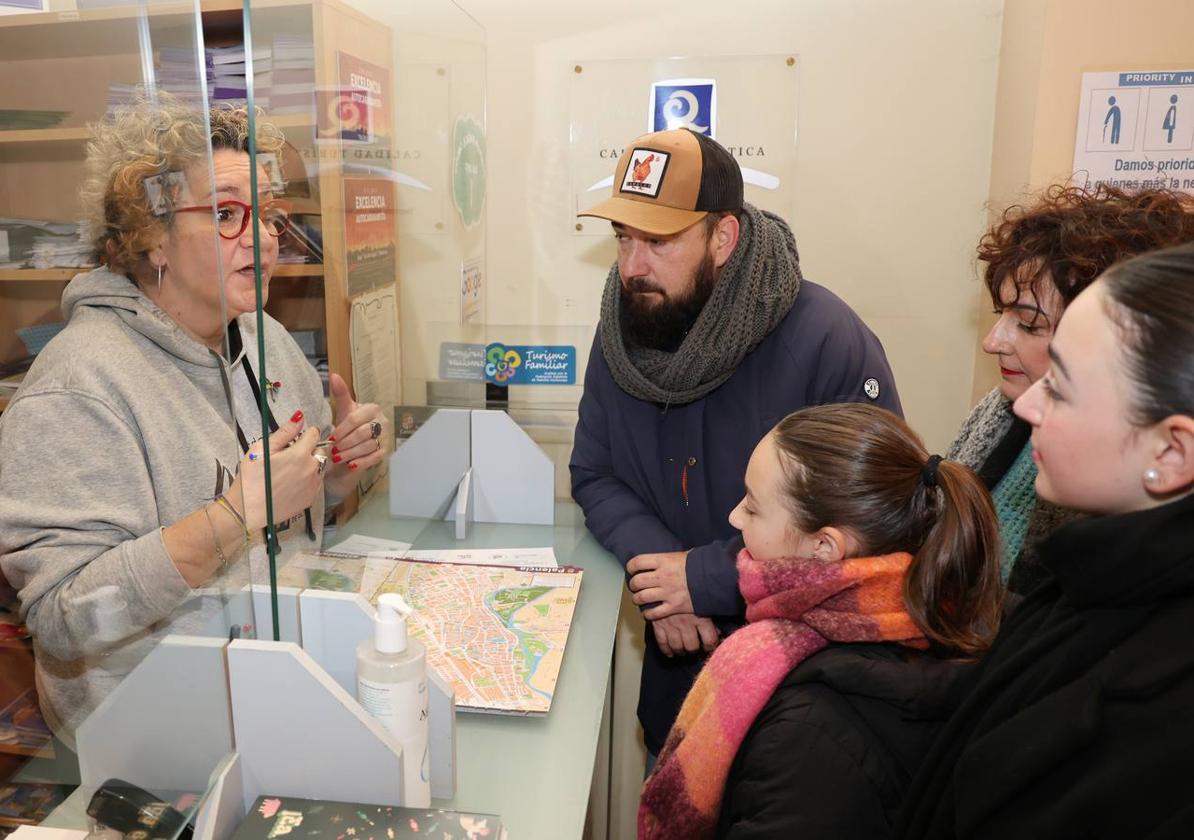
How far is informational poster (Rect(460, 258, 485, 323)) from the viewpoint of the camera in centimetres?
203

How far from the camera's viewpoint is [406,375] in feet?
5.01

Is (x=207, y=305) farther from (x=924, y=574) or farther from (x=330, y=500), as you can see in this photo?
(x=924, y=574)

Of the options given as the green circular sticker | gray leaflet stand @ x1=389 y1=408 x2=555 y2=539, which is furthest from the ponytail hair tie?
the green circular sticker

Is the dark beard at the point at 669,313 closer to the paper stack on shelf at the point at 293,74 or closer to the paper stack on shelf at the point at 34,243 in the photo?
the paper stack on shelf at the point at 293,74

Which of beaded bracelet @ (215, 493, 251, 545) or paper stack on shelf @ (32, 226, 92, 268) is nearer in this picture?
beaded bracelet @ (215, 493, 251, 545)

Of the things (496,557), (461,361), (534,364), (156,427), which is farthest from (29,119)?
(496,557)

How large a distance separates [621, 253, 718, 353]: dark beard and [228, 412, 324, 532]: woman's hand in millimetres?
929

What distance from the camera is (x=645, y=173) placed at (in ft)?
5.82

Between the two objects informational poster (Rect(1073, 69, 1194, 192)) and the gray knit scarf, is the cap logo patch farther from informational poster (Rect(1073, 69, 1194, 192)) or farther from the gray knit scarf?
informational poster (Rect(1073, 69, 1194, 192))

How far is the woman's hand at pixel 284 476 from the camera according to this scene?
2.88 ft

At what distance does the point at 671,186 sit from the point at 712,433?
1.69 ft

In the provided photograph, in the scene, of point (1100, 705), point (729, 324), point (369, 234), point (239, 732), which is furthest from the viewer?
point (729, 324)

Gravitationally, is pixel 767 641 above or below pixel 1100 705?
below

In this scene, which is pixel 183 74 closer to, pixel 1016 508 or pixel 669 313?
pixel 669 313
